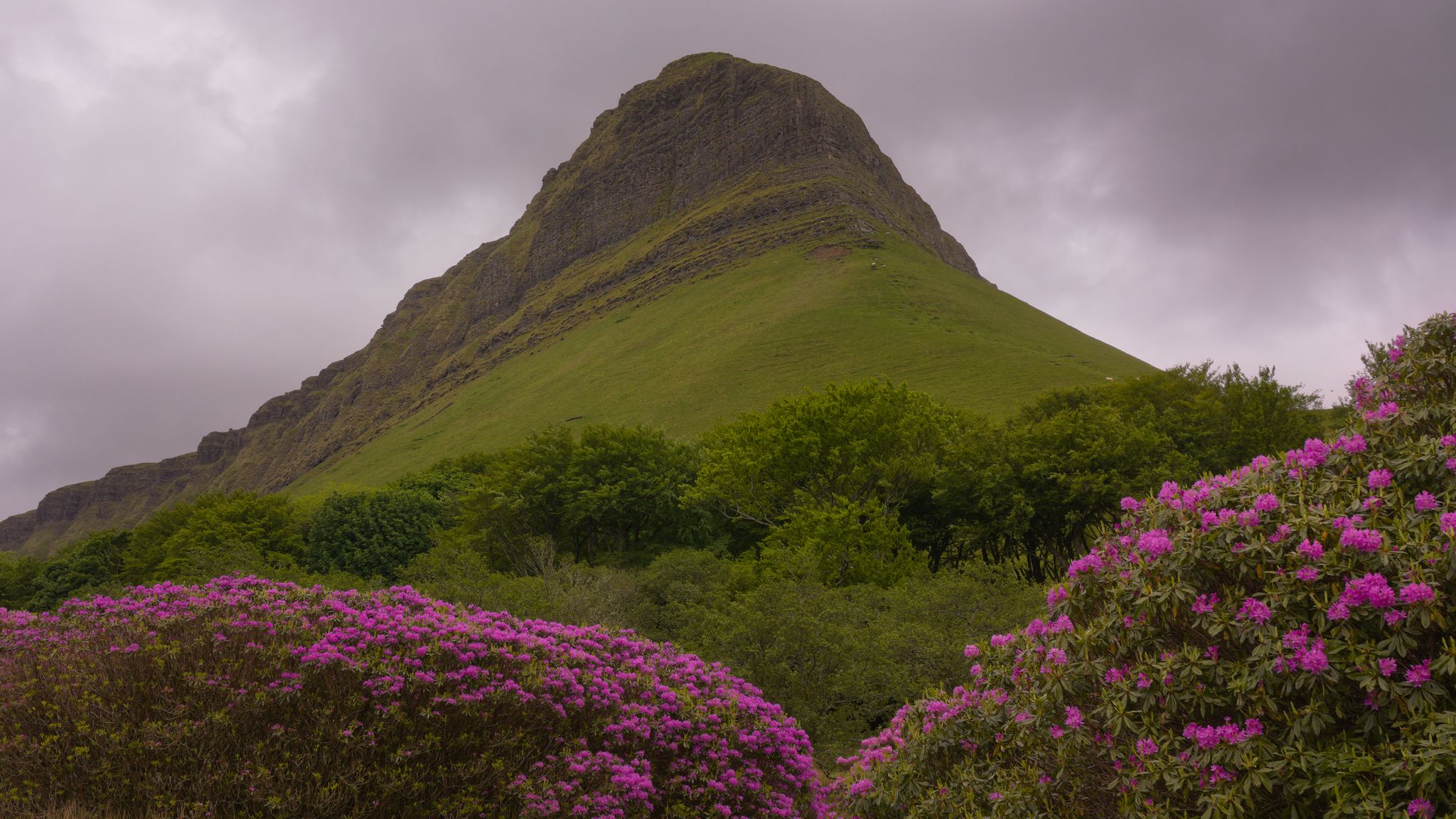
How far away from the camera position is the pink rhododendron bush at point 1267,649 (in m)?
4.34

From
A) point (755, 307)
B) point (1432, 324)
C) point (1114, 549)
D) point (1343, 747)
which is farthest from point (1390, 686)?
point (755, 307)

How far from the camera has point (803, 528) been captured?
3212 centimetres

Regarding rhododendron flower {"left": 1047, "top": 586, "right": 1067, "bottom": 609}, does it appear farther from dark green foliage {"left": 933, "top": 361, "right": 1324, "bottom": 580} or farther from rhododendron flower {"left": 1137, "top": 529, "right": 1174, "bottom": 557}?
dark green foliage {"left": 933, "top": 361, "right": 1324, "bottom": 580}

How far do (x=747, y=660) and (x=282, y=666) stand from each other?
37.3 feet

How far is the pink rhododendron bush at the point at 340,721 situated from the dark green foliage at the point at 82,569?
65.4 m

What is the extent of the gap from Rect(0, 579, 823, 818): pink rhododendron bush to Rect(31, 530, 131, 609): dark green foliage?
215 feet

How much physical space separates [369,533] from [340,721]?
183 ft

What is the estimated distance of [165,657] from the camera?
875 centimetres

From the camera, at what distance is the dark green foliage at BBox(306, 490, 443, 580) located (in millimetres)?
56750

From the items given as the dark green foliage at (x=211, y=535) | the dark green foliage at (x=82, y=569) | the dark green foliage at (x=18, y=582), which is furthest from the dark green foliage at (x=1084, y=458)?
the dark green foliage at (x=18, y=582)

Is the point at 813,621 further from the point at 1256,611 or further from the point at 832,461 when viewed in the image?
the point at 832,461

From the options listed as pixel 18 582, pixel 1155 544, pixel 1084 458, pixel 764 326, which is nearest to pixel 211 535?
pixel 18 582

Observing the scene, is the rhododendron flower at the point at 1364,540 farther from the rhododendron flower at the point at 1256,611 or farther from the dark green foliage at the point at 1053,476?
the dark green foliage at the point at 1053,476

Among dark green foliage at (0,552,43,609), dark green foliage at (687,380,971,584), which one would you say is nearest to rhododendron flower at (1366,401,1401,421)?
dark green foliage at (687,380,971,584)
